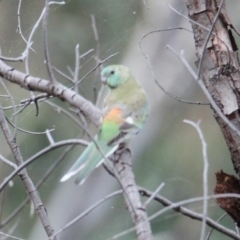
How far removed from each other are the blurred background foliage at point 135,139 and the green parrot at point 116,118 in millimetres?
966

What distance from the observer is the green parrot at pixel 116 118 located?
0.87 meters

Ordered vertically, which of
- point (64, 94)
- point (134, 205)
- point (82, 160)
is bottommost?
point (134, 205)

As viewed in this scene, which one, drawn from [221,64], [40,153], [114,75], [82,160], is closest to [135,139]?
[221,64]

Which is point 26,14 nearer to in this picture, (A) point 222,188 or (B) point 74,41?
(B) point 74,41

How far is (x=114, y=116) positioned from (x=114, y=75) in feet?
0.35

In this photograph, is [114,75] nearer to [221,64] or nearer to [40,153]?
[40,153]

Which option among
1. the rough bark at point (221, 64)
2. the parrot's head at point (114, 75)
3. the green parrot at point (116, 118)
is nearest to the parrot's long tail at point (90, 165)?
the green parrot at point (116, 118)

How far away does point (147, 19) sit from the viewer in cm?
229

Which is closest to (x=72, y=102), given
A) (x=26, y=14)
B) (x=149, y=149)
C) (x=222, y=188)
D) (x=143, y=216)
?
(x=143, y=216)

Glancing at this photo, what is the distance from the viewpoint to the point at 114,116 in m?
0.93

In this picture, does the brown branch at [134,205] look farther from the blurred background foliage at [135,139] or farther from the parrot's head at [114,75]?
the blurred background foliage at [135,139]

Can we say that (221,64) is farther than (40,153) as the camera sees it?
Yes

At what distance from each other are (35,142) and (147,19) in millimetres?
809

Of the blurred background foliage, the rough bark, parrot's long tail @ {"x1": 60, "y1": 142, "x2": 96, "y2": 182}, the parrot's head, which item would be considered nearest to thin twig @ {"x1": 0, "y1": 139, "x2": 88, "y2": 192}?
parrot's long tail @ {"x1": 60, "y1": 142, "x2": 96, "y2": 182}
